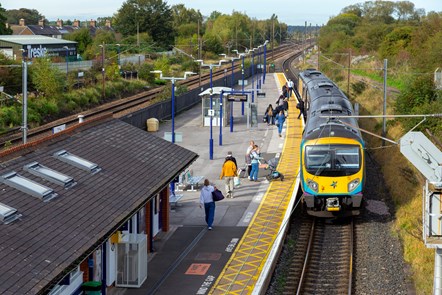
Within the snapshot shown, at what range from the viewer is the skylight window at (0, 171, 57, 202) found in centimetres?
1305

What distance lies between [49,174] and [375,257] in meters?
8.69

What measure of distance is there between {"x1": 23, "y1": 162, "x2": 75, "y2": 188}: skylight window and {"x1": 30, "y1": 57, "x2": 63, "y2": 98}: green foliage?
31908mm

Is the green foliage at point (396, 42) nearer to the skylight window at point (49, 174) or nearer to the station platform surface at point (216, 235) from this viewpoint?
the station platform surface at point (216, 235)

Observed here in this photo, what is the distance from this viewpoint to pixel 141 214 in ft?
57.4

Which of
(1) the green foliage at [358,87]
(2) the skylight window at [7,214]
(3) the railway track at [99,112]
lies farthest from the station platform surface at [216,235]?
(1) the green foliage at [358,87]

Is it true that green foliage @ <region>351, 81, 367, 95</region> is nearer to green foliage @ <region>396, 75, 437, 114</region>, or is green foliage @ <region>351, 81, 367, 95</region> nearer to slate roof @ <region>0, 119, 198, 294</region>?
green foliage @ <region>396, 75, 437, 114</region>

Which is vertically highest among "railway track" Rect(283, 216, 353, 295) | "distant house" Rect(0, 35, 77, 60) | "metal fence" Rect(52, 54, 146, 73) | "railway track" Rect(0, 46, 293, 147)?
"distant house" Rect(0, 35, 77, 60)

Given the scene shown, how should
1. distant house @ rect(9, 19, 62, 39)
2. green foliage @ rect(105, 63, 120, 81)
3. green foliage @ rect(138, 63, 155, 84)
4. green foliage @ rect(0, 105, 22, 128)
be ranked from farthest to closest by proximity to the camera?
distant house @ rect(9, 19, 62, 39)
green foliage @ rect(138, 63, 155, 84)
green foliage @ rect(105, 63, 120, 81)
green foliage @ rect(0, 105, 22, 128)

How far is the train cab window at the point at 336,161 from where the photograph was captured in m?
20.6

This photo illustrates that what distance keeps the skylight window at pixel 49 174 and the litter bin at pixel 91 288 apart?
6.48 ft

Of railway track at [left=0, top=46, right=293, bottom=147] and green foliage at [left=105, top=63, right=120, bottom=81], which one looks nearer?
railway track at [left=0, top=46, right=293, bottom=147]

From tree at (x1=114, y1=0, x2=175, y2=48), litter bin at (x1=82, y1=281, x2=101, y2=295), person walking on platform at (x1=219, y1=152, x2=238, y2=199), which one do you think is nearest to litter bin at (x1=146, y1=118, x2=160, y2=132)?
person walking on platform at (x1=219, y1=152, x2=238, y2=199)

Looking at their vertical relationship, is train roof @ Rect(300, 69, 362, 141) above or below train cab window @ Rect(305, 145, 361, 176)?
above

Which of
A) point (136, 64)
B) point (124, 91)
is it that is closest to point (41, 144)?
point (124, 91)
